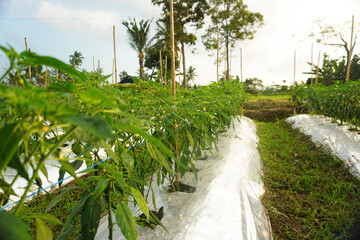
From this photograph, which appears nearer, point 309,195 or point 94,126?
point 94,126

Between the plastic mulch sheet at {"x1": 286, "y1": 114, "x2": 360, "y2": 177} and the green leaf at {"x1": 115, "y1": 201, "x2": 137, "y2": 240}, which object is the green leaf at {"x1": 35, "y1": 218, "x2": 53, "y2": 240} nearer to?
the green leaf at {"x1": 115, "y1": 201, "x2": 137, "y2": 240}

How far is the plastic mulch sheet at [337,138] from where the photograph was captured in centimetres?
240

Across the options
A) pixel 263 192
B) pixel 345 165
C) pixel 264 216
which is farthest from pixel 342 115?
pixel 264 216

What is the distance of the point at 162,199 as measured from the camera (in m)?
1.24

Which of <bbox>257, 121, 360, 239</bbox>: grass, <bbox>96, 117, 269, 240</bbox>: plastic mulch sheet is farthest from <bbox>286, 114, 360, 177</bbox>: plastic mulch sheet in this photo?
<bbox>96, 117, 269, 240</bbox>: plastic mulch sheet

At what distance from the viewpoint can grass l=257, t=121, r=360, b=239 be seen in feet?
4.88

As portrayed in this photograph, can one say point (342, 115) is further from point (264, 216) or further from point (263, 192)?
point (264, 216)

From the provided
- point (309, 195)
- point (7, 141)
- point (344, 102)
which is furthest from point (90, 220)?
point (344, 102)

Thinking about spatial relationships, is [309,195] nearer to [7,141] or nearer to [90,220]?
[90,220]

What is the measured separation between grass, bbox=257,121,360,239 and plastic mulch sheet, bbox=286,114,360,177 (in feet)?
0.37

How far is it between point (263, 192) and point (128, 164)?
1704 mm

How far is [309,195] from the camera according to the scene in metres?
1.93

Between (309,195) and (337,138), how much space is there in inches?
64.2

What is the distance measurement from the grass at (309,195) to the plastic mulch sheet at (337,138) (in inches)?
4.5
